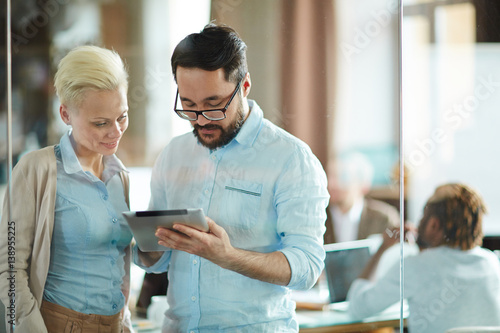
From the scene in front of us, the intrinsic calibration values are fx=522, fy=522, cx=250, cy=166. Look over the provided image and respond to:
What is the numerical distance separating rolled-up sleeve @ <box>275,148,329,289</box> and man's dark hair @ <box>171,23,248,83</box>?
32 cm

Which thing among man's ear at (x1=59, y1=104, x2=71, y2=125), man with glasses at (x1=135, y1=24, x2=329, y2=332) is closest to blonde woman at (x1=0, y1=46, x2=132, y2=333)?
man's ear at (x1=59, y1=104, x2=71, y2=125)

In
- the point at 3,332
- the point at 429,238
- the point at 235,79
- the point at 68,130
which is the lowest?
the point at 3,332

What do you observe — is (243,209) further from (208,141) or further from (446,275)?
(446,275)

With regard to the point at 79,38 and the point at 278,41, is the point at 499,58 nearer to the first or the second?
the point at 278,41

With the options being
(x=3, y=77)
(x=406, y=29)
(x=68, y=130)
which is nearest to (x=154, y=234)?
(x=68, y=130)

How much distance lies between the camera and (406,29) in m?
1.70

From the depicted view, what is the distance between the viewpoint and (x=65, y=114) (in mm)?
1556

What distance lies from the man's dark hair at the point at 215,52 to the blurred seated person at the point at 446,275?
0.72 m

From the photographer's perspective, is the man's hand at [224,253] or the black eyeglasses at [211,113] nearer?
the man's hand at [224,253]

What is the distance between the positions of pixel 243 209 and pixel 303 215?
0.18 meters

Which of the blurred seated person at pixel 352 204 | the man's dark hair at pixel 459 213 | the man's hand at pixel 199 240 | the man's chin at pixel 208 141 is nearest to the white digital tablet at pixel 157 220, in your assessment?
the man's hand at pixel 199 240

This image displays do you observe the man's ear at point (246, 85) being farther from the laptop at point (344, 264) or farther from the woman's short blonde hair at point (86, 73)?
the laptop at point (344, 264)

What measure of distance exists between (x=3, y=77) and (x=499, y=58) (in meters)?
1.61

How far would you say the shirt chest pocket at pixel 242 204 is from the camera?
1.56 metres
